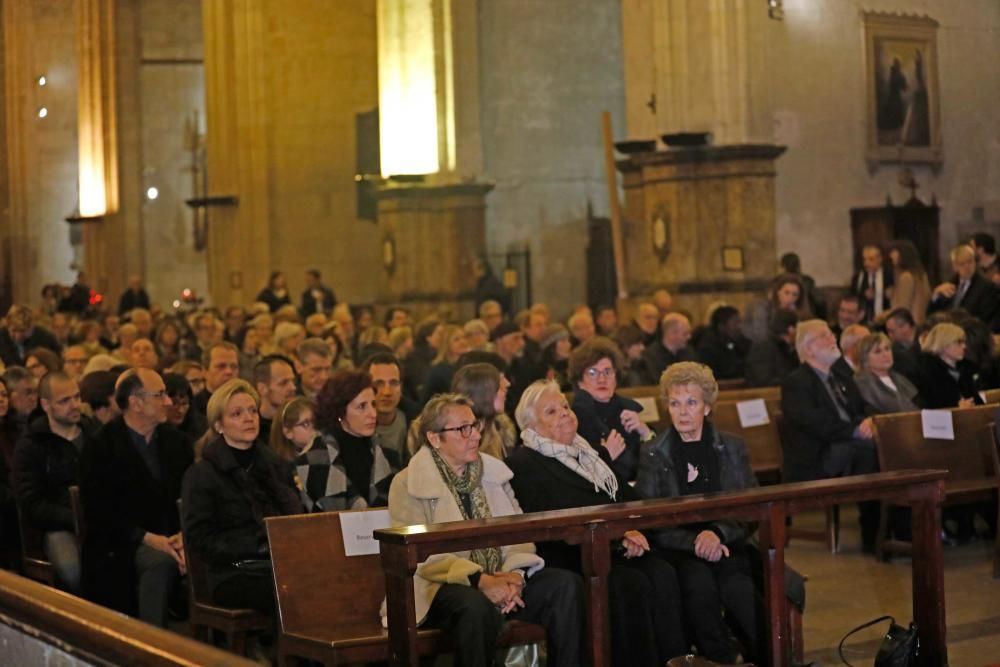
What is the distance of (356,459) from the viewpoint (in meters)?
7.53

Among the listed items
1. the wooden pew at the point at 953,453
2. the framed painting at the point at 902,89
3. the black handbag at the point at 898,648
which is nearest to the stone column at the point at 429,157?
the framed painting at the point at 902,89

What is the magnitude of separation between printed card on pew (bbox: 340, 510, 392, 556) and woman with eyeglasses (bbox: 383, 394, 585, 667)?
0.25 metres

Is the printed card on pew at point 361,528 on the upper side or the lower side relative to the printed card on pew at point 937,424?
lower

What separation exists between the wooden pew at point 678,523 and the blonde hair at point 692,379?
98cm

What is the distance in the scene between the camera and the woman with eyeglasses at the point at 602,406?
7.90 metres

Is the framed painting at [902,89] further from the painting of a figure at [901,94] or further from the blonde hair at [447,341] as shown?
the blonde hair at [447,341]

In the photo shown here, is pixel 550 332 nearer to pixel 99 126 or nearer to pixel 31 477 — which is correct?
pixel 31 477

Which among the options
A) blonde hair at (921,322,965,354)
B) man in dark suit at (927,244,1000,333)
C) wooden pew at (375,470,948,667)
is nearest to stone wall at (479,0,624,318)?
man in dark suit at (927,244,1000,333)

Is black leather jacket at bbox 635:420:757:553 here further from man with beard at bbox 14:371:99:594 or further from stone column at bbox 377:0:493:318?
stone column at bbox 377:0:493:318

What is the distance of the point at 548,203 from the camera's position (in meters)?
22.4

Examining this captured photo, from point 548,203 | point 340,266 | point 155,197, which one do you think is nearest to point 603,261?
point 548,203

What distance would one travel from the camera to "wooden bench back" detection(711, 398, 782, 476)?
1036cm

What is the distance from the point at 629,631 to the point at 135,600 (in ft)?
7.88

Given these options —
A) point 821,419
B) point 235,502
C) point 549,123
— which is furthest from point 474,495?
point 549,123
